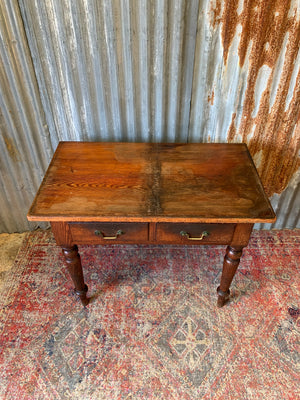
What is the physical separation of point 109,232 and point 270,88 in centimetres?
141

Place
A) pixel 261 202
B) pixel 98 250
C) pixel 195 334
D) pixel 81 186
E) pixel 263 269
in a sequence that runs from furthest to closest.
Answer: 1. pixel 98 250
2. pixel 263 269
3. pixel 195 334
4. pixel 81 186
5. pixel 261 202

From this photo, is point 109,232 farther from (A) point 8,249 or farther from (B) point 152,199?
(A) point 8,249

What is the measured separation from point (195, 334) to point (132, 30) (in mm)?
1952

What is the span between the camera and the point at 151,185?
65.2 inches

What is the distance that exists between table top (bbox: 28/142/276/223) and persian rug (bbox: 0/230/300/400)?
915mm

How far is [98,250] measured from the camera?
2492 millimetres

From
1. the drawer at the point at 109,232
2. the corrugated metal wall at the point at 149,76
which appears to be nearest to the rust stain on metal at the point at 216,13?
the corrugated metal wall at the point at 149,76

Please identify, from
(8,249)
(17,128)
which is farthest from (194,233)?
(8,249)

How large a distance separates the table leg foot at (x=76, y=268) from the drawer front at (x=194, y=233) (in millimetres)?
531

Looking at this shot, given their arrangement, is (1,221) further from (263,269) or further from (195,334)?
(263,269)

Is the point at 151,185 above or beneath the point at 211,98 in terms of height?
beneath

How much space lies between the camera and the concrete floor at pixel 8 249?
2.37 metres

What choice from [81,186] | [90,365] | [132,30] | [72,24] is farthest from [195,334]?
[72,24]

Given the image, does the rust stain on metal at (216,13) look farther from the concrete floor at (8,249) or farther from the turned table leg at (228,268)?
the concrete floor at (8,249)
